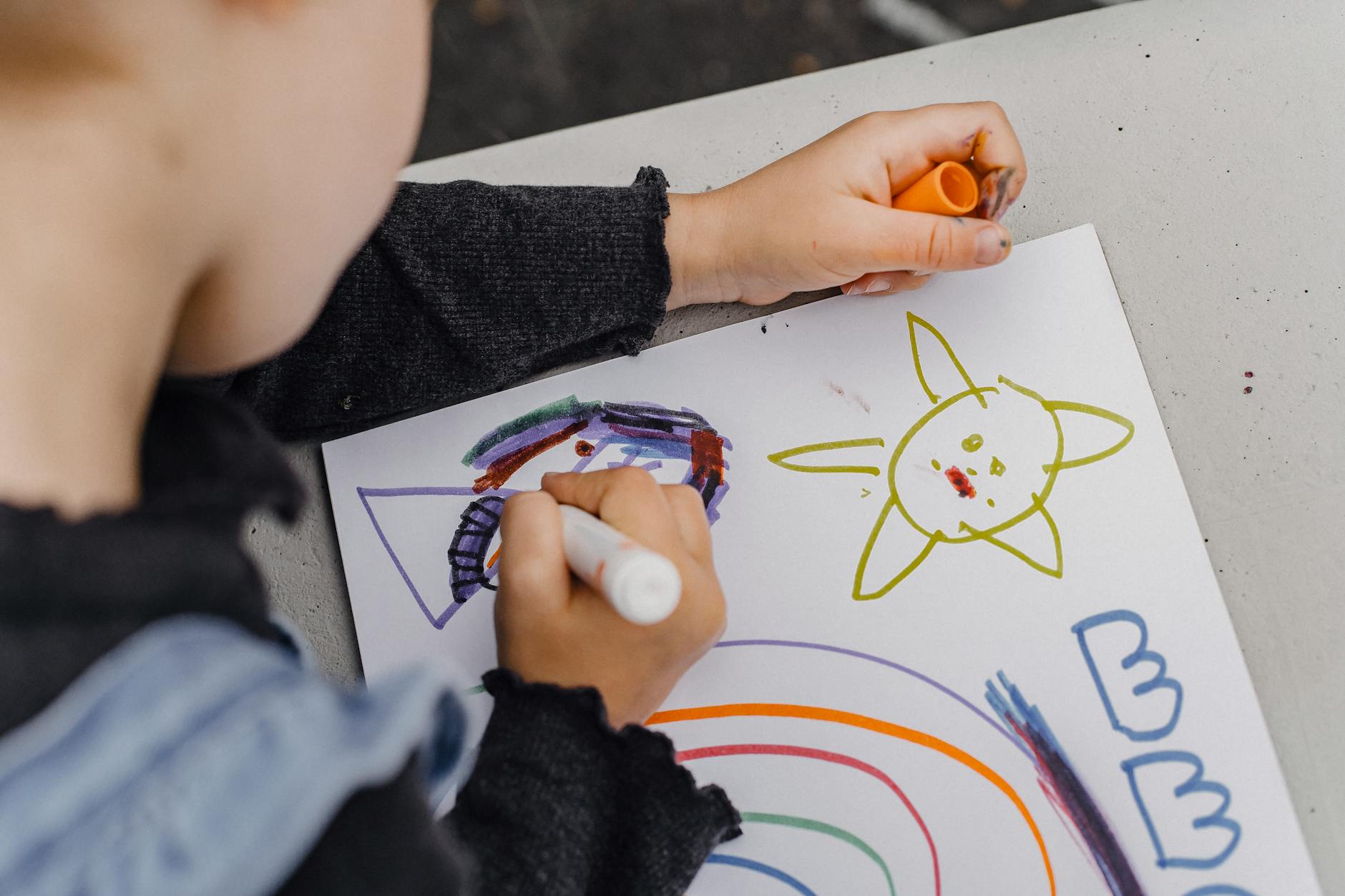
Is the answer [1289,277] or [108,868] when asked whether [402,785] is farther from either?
[1289,277]

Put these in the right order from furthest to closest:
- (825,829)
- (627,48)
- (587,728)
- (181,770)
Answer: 1. (627,48)
2. (825,829)
3. (587,728)
4. (181,770)

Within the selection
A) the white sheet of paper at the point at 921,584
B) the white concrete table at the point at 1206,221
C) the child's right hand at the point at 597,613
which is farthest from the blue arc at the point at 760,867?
the white concrete table at the point at 1206,221

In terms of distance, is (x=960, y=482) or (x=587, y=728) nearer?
(x=587, y=728)

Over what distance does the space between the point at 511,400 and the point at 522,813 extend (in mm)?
246

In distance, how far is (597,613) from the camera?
38 cm

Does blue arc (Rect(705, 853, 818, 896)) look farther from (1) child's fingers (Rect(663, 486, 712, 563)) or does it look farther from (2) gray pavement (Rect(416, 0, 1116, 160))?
(2) gray pavement (Rect(416, 0, 1116, 160))

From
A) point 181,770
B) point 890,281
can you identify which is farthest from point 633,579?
point 890,281

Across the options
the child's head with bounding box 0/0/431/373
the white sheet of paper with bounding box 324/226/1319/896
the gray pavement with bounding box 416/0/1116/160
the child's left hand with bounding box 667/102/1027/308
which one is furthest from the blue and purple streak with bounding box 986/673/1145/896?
the gray pavement with bounding box 416/0/1116/160

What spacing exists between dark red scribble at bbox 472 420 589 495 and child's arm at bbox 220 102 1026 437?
0.04 metres

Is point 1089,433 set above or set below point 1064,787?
above

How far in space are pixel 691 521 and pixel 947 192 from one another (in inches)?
9.0

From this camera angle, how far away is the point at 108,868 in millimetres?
225

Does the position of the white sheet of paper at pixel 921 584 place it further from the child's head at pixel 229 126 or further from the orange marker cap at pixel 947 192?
the child's head at pixel 229 126

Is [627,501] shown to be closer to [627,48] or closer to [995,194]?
[995,194]
